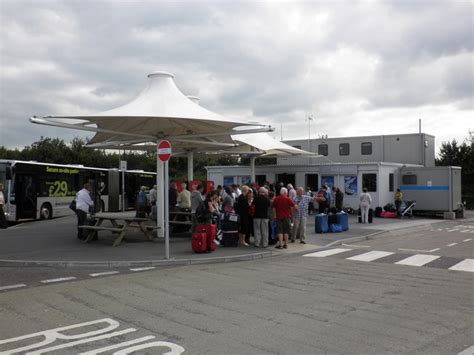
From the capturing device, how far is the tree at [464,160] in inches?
1594

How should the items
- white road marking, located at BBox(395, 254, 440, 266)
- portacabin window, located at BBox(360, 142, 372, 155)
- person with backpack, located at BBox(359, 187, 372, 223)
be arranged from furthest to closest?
portacabin window, located at BBox(360, 142, 372, 155)
person with backpack, located at BBox(359, 187, 372, 223)
white road marking, located at BBox(395, 254, 440, 266)

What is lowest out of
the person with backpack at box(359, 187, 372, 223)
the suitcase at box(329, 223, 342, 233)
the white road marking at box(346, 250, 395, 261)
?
the white road marking at box(346, 250, 395, 261)

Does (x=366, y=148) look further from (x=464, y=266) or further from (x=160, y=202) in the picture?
(x=464, y=266)

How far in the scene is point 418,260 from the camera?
1202cm

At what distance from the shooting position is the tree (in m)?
40.5

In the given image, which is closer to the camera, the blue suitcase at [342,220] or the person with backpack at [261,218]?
the person with backpack at [261,218]

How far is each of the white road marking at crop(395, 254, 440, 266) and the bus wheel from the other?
1838 centimetres

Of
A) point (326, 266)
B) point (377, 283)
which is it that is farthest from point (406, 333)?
point (326, 266)

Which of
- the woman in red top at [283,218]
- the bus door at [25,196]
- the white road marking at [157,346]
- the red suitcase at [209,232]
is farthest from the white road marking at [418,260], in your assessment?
the bus door at [25,196]

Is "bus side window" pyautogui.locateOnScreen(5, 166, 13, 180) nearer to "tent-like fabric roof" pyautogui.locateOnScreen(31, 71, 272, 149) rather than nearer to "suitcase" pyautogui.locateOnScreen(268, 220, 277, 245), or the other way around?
"tent-like fabric roof" pyautogui.locateOnScreen(31, 71, 272, 149)

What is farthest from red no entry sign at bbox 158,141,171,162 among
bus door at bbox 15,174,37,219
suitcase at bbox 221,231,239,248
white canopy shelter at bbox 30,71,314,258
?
bus door at bbox 15,174,37,219

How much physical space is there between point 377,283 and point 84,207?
941 centimetres

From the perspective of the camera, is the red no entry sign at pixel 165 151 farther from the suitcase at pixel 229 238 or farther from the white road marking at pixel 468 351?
the white road marking at pixel 468 351

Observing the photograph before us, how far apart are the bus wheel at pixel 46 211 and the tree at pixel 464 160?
3127 cm
